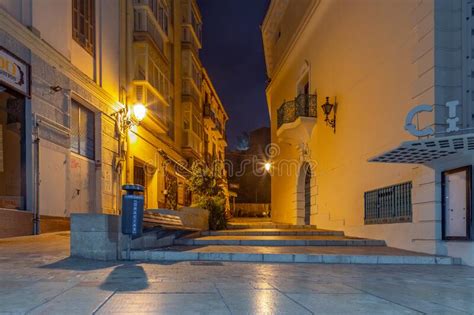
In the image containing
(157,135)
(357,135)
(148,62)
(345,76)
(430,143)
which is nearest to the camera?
(430,143)

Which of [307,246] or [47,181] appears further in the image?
[47,181]

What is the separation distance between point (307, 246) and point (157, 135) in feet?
41.0

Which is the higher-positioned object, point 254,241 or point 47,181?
point 47,181

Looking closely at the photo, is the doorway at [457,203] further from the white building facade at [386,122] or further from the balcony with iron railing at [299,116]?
the balcony with iron railing at [299,116]

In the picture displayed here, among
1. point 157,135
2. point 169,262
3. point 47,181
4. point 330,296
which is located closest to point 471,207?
point 330,296

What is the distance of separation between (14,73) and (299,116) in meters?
9.30

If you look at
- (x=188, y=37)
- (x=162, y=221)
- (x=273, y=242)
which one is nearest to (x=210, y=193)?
(x=273, y=242)

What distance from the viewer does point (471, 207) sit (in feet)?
23.5

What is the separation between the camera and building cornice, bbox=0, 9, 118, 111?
Answer: 9312 mm

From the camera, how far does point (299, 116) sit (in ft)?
50.2

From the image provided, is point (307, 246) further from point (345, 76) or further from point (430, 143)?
point (345, 76)

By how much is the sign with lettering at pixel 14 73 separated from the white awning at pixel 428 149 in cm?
791

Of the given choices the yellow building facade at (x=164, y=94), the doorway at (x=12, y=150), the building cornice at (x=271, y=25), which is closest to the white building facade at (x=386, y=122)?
the building cornice at (x=271, y=25)

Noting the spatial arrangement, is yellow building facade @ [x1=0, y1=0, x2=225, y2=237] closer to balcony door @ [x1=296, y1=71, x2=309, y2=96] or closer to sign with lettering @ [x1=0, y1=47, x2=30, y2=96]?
sign with lettering @ [x1=0, y1=47, x2=30, y2=96]
